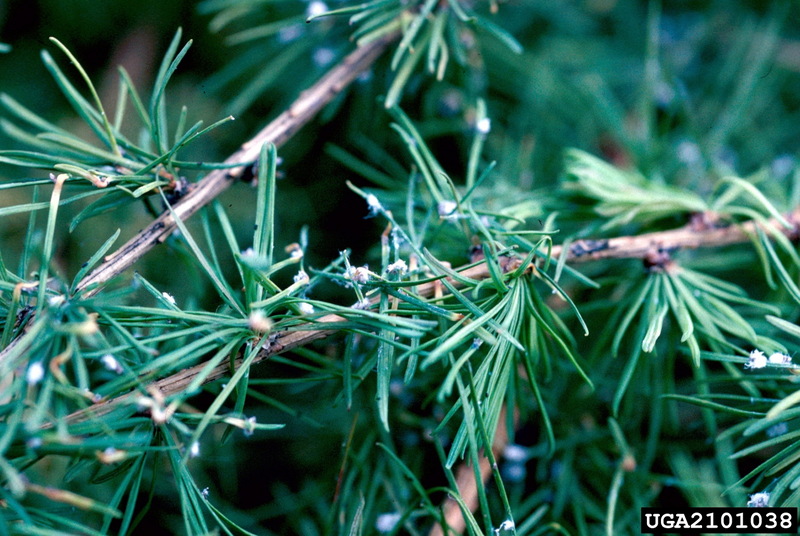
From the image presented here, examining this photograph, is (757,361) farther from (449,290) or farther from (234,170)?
(234,170)

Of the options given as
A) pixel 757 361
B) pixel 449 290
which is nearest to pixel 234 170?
pixel 449 290

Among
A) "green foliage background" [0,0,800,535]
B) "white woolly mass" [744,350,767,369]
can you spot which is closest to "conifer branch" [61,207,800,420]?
"green foliage background" [0,0,800,535]

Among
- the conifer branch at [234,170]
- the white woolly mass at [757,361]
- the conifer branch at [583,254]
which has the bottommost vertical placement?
the white woolly mass at [757,361]

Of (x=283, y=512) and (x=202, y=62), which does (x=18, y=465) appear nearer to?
(x=283, y=512)

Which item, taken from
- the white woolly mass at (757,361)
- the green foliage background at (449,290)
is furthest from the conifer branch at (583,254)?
the white woolly mass at (757,361)

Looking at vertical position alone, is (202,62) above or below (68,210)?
above

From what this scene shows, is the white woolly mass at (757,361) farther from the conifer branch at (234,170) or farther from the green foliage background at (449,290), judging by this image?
the conifer branch at (234,170)

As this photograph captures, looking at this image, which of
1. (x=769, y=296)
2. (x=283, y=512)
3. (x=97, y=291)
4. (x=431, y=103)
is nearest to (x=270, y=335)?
(x=97, y=291)

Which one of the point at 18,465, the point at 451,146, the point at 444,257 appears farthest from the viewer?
the point at 451,146
